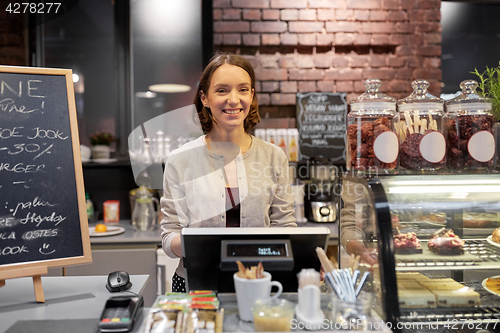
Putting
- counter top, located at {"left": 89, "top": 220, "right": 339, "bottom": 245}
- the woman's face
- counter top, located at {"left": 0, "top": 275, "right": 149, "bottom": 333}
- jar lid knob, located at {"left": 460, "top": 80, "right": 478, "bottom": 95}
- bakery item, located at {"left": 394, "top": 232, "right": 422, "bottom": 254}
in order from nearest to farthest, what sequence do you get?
counter top, located at {"left": 0, "top": 275, "right": 149, "bottom": 333}
bakery item, located at {"left": 394, "top": 232, "right": 422, "bottom": 254}
jar lid knob, located at {"left": 460, "top": 80, "right": 478, "bottom": 95}
the woman's face
counter top, located at {"left": 89, "top": 220, "right": 339, "bottom": 245}

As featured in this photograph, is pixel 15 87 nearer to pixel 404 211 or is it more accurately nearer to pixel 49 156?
pixel 49 156

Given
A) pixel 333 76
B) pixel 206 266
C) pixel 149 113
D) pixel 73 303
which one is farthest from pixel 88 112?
pixel 206 266

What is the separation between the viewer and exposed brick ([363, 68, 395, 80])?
335 centimetres

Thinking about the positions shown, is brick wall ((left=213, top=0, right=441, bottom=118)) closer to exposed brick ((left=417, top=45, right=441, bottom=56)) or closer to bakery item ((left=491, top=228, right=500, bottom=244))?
exposed brick ((left=417, top=45, right=441, bottom=56))

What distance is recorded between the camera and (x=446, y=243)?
131cm

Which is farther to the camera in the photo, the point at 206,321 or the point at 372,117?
the point at 372,117

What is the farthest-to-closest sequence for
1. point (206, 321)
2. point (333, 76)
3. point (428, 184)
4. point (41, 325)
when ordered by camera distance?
point (333, 76)
point (428, 184)
point (41, 325)
point (206, 321)

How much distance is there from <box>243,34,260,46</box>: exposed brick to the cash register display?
2.56 metres

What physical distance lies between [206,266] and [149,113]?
2.70 metres

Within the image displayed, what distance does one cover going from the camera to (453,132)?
50.9 inches

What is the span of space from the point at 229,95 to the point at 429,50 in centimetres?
254

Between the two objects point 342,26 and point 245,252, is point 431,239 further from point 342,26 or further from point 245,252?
point 342,26

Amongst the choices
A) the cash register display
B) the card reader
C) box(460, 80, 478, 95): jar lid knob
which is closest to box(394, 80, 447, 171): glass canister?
box(460, 80, 478, 95): jar lid knob

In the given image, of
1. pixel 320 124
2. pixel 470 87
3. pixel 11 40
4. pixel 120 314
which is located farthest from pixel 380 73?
pixel 11 40
